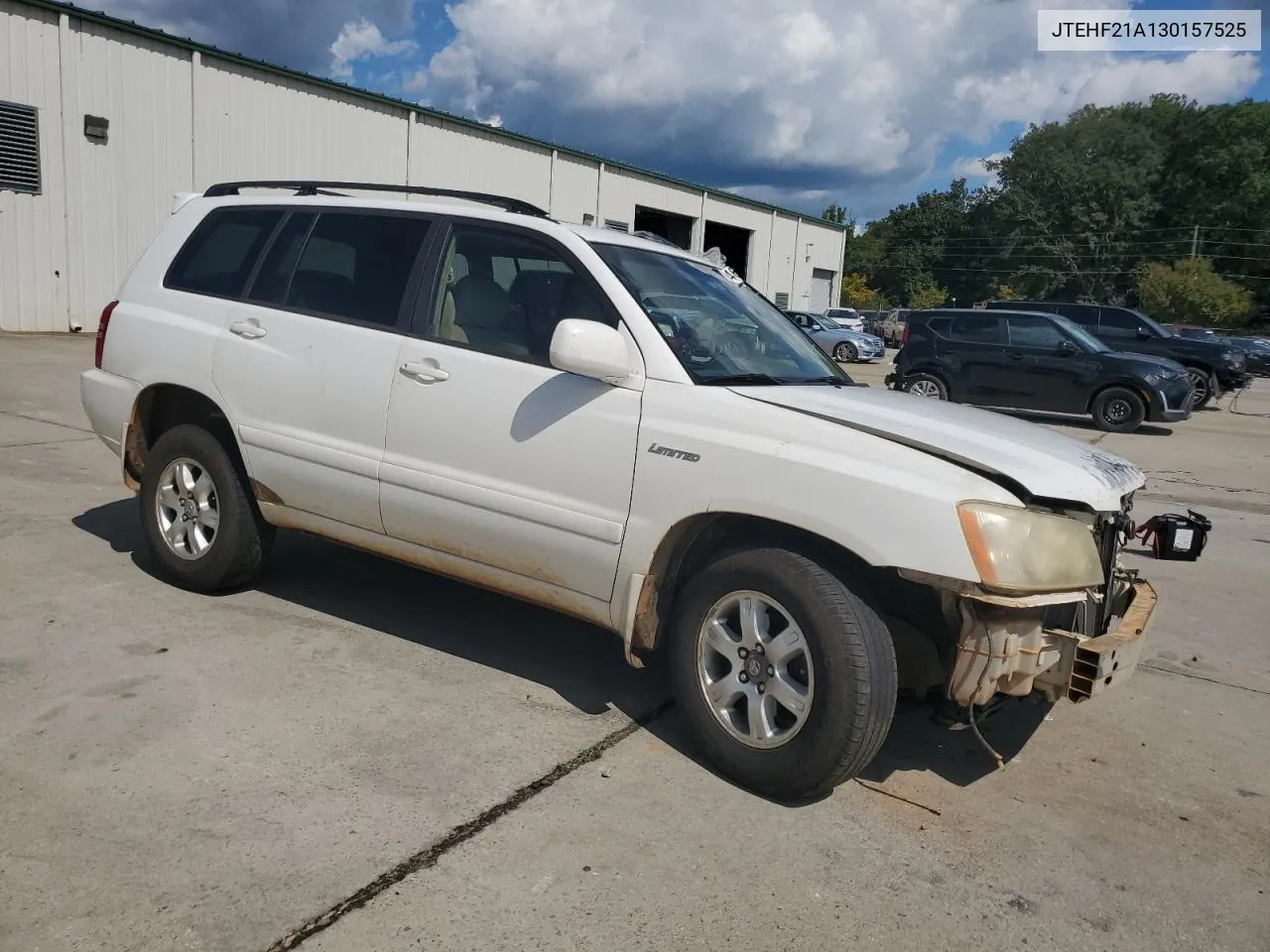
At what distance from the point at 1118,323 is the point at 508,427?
19.5 m

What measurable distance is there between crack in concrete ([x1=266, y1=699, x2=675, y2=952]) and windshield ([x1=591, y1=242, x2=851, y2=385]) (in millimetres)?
1347

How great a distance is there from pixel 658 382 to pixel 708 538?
0.57m

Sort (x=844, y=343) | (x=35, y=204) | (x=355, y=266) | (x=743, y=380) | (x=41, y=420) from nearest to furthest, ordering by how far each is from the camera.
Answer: (x=743, y=380), (x=355, y=266), (x=41, y=420), (x=35, y=204), (x=844, y=343)

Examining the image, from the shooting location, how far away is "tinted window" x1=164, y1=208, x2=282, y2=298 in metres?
4.76

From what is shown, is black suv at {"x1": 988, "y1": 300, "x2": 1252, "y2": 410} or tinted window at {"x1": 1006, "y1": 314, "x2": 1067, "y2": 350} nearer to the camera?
tinted window at {"x1": 1006, "y1": 314, "x2": 1067, "y2": 350}

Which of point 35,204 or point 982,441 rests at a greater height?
point 35,204

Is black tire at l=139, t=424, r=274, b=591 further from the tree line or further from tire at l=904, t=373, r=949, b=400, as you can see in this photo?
the tree line

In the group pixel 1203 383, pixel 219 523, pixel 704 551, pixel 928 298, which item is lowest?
pixel 219 523

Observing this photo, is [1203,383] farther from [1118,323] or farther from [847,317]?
[847,317]

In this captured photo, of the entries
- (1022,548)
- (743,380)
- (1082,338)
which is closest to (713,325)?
(743,380)

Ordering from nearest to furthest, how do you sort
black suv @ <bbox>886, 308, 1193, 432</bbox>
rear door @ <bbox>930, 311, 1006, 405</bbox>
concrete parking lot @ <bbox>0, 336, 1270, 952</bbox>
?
concrete parking lot @ <bbox>0, 336, 1270, 952</bbox>
black suv @ <bbox>886, 308, 1193, 432</bbox>
rear door @ <bbox>930, 311, 1006, 405</bbox>

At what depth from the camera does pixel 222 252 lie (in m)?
4.86

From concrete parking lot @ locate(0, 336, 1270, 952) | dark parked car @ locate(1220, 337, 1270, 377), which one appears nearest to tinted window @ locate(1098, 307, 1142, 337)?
dark parked car @ locate(1220, 337, 1270, 377)

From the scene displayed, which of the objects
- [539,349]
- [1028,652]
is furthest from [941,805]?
[539,349]
